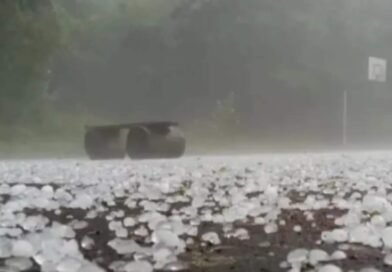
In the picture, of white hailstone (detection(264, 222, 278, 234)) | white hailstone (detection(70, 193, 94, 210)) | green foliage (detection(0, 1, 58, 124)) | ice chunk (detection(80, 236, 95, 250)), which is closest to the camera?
ice chunk (detection(80, 236, 95, 250))

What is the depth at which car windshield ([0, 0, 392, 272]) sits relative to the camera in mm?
643

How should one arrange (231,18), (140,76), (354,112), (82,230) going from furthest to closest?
(354,112), (231,18), (140,76), (82,230)

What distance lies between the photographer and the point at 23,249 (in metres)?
0.58

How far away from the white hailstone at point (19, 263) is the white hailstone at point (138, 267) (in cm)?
8

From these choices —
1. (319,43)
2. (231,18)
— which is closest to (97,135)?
(231,18)

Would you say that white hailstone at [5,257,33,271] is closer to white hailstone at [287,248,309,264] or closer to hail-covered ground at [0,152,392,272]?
hail-covered ground at [0,152,392,272]

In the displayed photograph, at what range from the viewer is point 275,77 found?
4062mm

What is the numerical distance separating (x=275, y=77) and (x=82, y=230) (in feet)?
11.2

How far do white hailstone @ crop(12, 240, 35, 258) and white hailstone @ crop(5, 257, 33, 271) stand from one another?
0.04ft

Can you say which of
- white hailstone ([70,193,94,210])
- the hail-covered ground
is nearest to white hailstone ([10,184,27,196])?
the hail-covered ground

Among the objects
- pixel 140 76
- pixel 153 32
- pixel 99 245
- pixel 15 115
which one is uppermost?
pixel 153 32

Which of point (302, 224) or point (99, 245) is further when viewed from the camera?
point (302, 224)

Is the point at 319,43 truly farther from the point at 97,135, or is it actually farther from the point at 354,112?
the point at 97,135

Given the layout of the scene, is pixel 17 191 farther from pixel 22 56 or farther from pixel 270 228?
pixel 22 56
